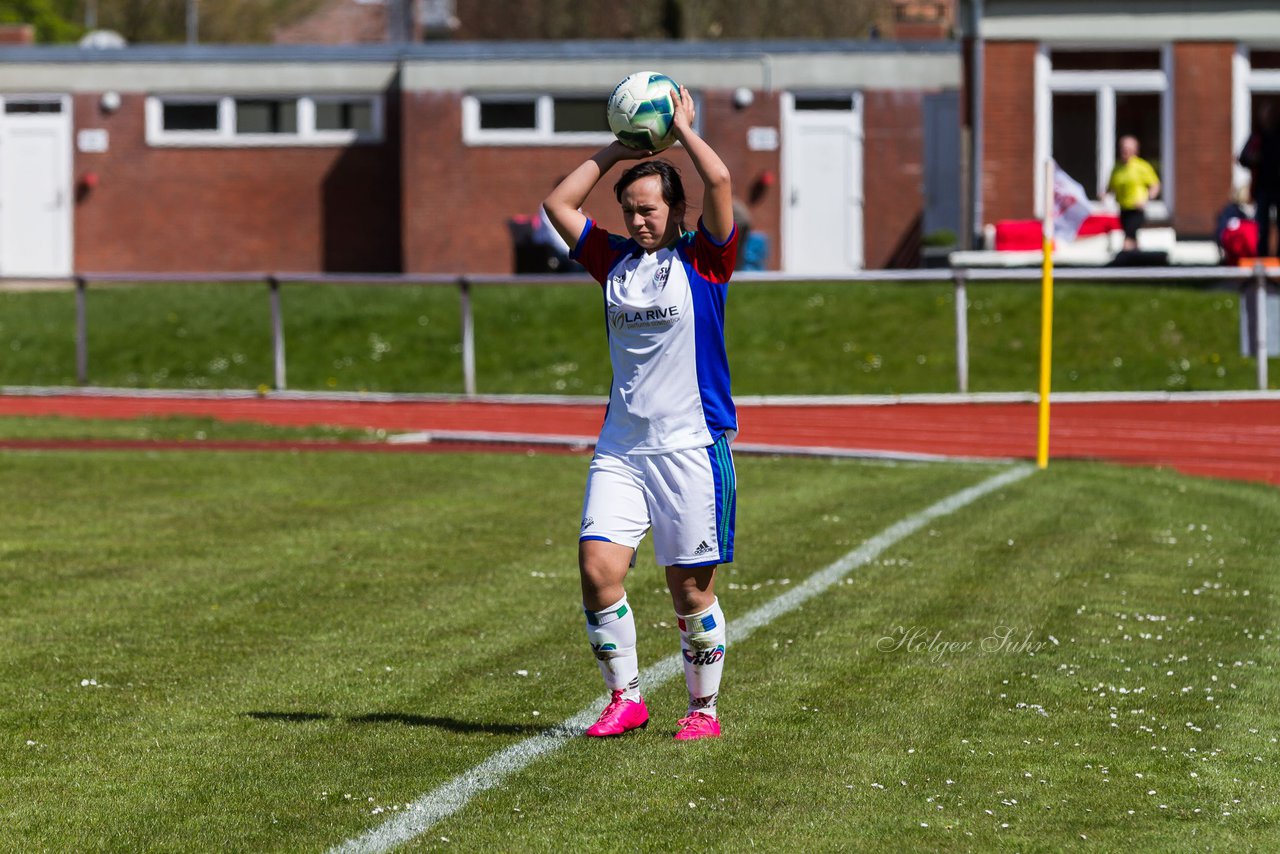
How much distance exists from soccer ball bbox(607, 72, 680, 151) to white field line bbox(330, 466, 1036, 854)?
1.96 m

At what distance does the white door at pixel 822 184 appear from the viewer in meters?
36.1

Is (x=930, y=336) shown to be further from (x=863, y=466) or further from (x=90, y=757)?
(x=90, y=757)

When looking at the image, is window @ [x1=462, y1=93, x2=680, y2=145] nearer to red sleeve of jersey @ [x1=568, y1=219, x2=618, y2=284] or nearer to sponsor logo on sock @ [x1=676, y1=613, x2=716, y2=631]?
red sleeve of jersey @ [x1=568, y1=219, x2=618, y2=284]

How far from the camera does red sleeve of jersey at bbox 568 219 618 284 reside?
22.2 feet

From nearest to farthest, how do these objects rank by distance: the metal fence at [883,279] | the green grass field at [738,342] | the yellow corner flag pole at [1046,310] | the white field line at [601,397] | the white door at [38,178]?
the yellow corner flag pole at [1046,310]
the white field line at [601,397]
the metal fence at [883,279]
the green grass field at [738,342]
the white door at [38,178]

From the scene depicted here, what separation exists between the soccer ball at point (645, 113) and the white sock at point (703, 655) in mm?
1570

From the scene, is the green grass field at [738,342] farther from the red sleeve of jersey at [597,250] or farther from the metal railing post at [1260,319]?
the red sleeve of jersey at [597,250]

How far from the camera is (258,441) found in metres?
17.7

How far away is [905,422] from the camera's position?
19453 mm

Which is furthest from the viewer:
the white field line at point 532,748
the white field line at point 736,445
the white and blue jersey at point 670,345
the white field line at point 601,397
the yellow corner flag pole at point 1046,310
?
the white field line at point 601,397

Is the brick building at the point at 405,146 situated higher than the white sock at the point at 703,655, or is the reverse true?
the brick building at the point at 405,146

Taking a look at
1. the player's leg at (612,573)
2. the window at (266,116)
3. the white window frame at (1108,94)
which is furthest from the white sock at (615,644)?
the window at (266,116)

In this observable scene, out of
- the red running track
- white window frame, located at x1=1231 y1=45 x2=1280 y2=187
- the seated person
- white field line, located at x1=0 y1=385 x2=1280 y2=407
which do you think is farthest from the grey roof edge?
the red running track

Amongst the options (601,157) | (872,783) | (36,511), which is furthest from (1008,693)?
(36,511)
